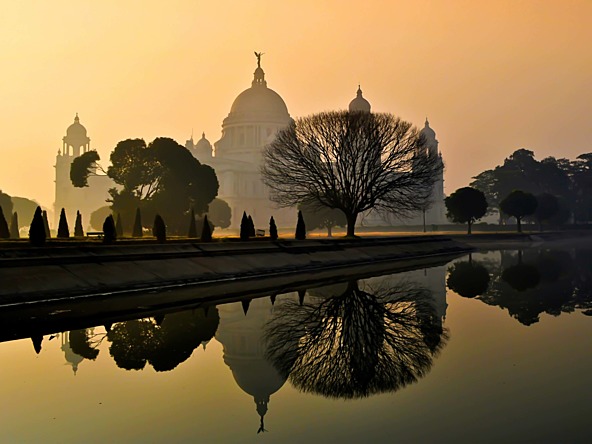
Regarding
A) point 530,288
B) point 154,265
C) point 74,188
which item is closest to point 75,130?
point 74,188

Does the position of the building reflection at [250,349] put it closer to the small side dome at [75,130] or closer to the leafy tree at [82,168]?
the leafy tree at [82,168]

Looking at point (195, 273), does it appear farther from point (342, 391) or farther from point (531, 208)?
point (531, 208)

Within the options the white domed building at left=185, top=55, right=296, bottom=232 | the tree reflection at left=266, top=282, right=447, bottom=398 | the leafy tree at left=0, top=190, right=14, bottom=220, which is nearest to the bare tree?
the tree reflection at left=266, top=282, right=447, bottom=398

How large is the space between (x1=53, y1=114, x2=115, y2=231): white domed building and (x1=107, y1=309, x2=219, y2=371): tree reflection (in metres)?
163

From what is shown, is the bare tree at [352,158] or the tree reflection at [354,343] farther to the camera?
the bare tree at [352,158]

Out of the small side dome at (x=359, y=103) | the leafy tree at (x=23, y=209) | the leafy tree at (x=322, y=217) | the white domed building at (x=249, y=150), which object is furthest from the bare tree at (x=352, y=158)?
the small side dome at (x=359, y=103)

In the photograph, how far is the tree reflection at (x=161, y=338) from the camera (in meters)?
11.6

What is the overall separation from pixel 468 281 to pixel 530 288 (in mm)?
3914

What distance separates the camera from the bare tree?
54.5 m

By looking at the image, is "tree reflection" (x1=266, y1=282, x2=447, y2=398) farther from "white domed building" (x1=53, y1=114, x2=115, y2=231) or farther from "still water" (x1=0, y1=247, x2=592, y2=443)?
"white domed building" (x1=53, y1=114, x2=115, y2=231)

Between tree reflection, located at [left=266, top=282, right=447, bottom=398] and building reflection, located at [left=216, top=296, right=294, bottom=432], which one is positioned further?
tree reflection, located at [left=266, top=282, right=447, bottom=398]

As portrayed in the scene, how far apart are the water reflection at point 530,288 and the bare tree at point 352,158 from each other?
64.0 feet

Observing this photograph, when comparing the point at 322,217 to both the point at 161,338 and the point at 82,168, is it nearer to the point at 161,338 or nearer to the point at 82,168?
the point at 82,168

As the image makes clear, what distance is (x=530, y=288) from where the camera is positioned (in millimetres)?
24391
